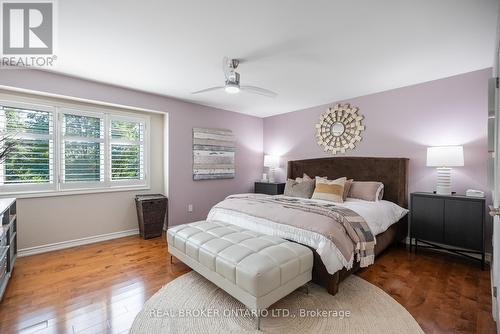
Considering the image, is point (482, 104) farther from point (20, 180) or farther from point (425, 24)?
point (20, 180)

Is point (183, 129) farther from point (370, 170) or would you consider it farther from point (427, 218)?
point (427, 218)

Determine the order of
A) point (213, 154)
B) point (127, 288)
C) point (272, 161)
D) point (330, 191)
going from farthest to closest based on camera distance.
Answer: point (272, 161) < point (213, 154) < point (330, 191) < point (127, 288)

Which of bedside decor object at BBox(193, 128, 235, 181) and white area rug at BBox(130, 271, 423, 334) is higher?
bedside decor object at BBox(193, 128, 235, 181)

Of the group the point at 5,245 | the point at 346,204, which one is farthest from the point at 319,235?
the point at 5,245

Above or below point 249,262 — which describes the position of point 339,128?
above

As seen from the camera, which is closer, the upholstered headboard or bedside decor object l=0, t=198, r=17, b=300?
bedside decor object l=0, t=198, r=17, b=300

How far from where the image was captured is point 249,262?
1.76 meters

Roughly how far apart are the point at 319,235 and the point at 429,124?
2520 mm

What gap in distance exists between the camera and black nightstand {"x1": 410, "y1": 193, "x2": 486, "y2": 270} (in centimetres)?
260

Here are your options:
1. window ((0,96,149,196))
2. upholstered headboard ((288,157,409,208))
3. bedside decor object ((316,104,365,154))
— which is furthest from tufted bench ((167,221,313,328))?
bedside decor object ((316,104,365,154))

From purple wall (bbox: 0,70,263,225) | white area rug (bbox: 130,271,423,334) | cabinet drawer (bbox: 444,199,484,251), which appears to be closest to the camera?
white area rug (bbox: 130,271,423,334)

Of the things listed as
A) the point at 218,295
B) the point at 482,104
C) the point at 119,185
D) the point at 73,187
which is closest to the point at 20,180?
the point at 73,187

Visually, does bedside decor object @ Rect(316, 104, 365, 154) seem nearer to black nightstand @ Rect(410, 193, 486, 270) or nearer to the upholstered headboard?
the upholstered headboard

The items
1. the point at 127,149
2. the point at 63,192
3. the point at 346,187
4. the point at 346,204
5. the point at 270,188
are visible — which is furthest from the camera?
the point at 270,188
